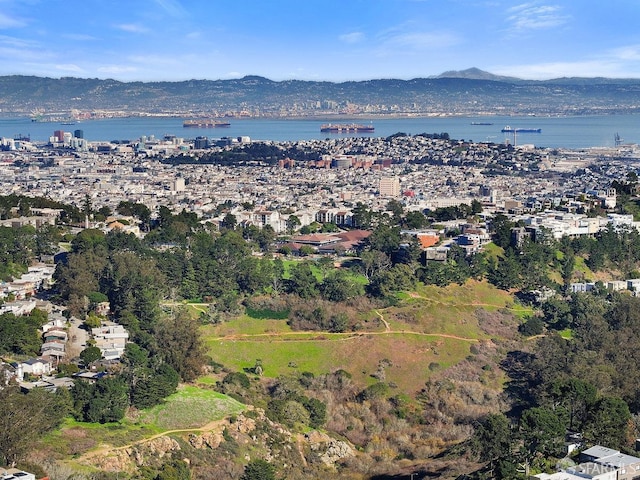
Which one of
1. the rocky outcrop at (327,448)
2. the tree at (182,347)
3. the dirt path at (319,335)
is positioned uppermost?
the tree at (182,347)

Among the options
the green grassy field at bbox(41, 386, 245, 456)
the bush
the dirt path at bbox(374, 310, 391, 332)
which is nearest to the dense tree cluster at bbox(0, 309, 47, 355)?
the green grassy field at bbox(41, 386, 245, 456)

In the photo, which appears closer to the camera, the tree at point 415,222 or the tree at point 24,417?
the tree at point 24,417

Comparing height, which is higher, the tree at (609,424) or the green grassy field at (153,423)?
the tree at (609,424)

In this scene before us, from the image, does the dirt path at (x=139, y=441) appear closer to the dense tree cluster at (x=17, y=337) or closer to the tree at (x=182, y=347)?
the tree at (x=182, y=347)

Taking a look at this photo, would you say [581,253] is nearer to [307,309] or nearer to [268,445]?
[307,309]

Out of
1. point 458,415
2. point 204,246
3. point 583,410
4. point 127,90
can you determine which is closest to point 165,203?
point 204,246

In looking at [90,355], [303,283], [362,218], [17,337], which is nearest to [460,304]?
[303,283]

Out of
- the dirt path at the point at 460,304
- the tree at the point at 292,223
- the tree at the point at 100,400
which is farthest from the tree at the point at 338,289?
the tree at the point at 292,223
